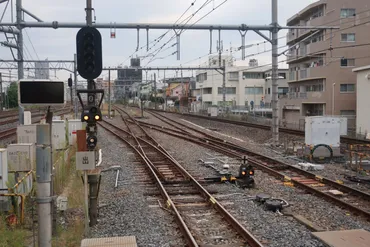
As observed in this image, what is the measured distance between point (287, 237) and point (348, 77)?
2822 cm

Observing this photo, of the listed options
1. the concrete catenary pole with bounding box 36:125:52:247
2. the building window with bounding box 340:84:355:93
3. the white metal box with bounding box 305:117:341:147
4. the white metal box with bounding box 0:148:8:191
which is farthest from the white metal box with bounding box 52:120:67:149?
the building window with bounding box 340:84:355:93

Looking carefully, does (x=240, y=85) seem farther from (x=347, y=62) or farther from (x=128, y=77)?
(x=128, y=77)

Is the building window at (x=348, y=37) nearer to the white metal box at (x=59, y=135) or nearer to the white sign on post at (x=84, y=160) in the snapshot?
the white metal box at (x=59, y=135)

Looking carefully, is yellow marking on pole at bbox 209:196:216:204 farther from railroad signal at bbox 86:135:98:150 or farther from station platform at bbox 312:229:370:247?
railroad signal at bbox 86:135:98:150

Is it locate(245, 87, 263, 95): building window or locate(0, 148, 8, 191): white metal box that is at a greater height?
locate(245, 87, 263, 95): building window

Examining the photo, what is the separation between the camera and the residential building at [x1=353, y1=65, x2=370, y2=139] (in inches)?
886

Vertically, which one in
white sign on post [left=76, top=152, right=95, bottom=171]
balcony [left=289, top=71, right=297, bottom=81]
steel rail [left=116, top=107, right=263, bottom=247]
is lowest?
steel rail [left=116, top=107, right=263, bottom=247]

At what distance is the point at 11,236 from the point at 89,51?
2941 mm

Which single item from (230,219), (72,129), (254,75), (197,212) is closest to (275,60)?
(72,129)

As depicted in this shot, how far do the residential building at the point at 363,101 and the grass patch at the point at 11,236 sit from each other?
19782 millimetres

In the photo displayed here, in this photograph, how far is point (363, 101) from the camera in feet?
76.1

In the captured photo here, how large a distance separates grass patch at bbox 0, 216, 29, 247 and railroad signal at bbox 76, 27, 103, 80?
8.36 feet

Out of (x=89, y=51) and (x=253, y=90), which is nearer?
(x=89, y=51)

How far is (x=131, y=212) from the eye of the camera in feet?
25.4
